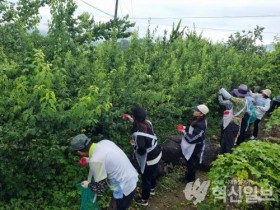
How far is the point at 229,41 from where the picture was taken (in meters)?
21.2

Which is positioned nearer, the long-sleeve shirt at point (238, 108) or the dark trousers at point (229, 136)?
the long-sleeve shirt at point (238, 108)

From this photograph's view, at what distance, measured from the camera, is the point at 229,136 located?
8.07 m

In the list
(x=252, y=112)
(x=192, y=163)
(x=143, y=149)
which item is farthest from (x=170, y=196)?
(x=252, y=112)

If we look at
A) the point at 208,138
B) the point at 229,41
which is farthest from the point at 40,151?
the point at 229,41

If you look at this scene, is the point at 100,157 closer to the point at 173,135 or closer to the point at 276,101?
the point at 173,135

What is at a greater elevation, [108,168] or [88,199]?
[108,168]

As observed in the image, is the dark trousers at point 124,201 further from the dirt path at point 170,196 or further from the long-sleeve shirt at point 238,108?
the long-sleeve shirt at point 238,108

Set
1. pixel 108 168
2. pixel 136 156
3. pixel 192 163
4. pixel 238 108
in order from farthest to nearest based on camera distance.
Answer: pixel 238 108, pixel 192 163, pixel 136 156, pixel 108 168

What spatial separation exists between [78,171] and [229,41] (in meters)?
17.1

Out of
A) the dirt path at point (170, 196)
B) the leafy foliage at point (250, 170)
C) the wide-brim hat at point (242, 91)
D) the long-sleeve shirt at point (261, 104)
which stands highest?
the wide-brim hat at point (242, 91)

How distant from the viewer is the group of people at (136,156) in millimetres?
4476

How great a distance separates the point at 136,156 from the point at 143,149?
313 mm

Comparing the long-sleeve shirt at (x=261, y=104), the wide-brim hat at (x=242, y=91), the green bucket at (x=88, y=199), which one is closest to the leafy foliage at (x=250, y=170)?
the green bucket at (x=88, y=199)

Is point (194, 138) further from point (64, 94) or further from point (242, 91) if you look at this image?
point (64, 94)
